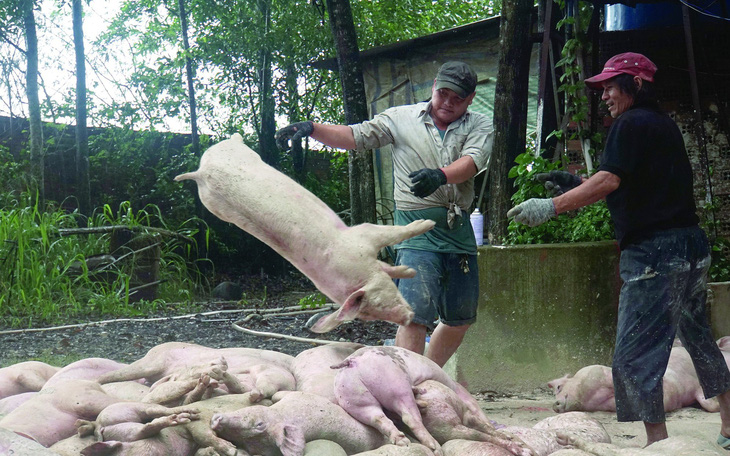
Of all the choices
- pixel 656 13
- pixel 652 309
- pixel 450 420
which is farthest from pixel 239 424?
pixel 656 13

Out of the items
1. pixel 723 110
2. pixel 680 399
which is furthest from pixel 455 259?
pixel 723 110

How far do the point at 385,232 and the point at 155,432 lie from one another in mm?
953

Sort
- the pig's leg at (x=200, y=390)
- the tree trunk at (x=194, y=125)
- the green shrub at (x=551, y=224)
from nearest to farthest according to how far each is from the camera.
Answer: the pig's leg at (x=200, y=390) < the green shrub at (x=551, y=224) < the tree trunk at (x=194, y=125)

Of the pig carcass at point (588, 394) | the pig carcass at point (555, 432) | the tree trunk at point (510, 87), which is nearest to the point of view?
the pig carcass at point (555, 432)

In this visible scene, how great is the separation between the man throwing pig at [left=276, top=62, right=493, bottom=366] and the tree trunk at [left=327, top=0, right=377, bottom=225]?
3764mm

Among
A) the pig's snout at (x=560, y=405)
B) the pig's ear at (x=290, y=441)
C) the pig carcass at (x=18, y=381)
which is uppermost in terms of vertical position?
the pig carcass at (x=18, y=381)

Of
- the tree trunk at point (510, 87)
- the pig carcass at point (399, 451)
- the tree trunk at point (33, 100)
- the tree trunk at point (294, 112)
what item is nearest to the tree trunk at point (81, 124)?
the tree trunk at point (33, 100)

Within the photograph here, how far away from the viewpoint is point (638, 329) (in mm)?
3486

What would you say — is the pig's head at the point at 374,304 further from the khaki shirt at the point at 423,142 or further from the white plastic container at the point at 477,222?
the white plastic container at the point at 477,222

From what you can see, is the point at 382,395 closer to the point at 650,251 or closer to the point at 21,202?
the point at 650,251

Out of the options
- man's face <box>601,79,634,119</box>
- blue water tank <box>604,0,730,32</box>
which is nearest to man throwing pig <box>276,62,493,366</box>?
man's face <box>601,79,634,119</box>

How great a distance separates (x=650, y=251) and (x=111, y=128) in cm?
965

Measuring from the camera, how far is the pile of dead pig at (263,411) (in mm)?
2197

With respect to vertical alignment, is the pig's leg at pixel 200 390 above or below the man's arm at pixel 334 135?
below
